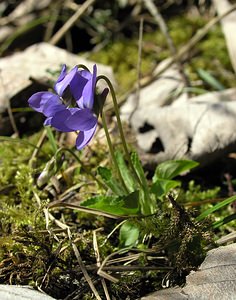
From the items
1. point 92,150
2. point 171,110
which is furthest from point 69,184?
point 171,110

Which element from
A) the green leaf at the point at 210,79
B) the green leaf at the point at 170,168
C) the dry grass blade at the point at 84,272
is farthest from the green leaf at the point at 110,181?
the green leaf at the point at 210,79

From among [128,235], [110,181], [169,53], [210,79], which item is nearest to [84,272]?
[128,235]

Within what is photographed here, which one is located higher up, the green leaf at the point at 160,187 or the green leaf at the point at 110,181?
the green leaf at the point at 110,181

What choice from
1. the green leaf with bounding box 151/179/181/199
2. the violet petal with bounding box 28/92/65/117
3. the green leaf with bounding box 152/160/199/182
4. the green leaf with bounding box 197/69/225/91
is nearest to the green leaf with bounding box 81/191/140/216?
the green leaf with bounding box 151/179/181/199

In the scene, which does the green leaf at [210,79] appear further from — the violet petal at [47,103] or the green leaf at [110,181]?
the violet petal at [47,103]

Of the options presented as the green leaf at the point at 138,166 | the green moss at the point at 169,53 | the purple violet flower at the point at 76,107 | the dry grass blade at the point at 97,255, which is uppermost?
the purple violet flower at the point at 76,107

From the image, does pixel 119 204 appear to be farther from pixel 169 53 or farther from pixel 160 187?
pixel 169 53

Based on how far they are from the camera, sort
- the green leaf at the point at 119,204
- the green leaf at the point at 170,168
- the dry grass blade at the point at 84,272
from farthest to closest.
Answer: the green leaf at the point at 170,168, the green leaf at the point at 119,204, the dry grass blade at the point at 84,272

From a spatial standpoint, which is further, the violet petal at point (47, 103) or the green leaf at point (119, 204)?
the green leaf at point (119, 204)
